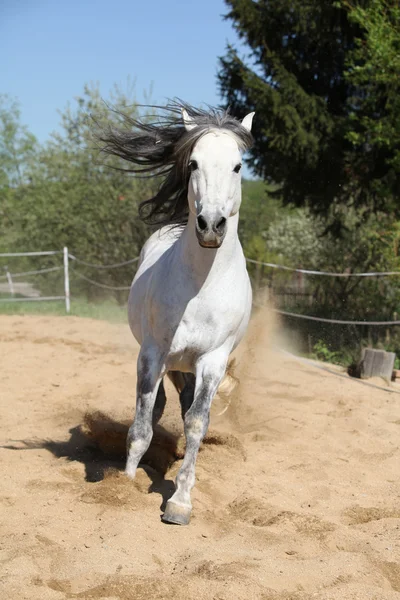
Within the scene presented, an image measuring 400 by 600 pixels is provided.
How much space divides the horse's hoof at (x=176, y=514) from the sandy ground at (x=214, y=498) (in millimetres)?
50

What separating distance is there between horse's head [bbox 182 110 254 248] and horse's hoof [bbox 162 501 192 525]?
4.52 feet

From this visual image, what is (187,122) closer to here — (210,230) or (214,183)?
(214,183)

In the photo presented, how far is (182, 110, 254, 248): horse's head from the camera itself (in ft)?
10.9

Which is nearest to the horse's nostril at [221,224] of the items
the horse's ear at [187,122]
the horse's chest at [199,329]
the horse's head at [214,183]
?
the horse's head at [214,183]

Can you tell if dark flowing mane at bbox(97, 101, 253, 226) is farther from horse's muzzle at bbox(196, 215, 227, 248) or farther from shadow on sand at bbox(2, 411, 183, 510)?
shadow on sand at bbox(2, 411, 183, 510)

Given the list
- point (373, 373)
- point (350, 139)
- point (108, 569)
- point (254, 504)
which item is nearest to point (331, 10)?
point (350, 139)

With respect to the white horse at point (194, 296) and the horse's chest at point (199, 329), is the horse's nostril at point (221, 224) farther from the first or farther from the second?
the horse's chest at point (199, 329)

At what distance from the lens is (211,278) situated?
152 inches

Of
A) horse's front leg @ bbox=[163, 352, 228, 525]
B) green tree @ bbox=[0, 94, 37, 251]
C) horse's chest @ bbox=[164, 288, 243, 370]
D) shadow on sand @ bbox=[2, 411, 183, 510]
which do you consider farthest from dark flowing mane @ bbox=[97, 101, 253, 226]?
green tree @ bbox=[0, 94, 37, 251]

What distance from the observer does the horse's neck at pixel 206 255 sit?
384 centimetres

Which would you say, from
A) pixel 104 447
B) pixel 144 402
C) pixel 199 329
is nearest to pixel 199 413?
pixel 144 402

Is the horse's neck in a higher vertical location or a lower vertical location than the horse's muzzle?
lower

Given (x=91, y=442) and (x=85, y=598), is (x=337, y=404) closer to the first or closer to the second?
Result: (x=91, y=442)

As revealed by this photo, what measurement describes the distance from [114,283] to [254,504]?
14.4 metres
